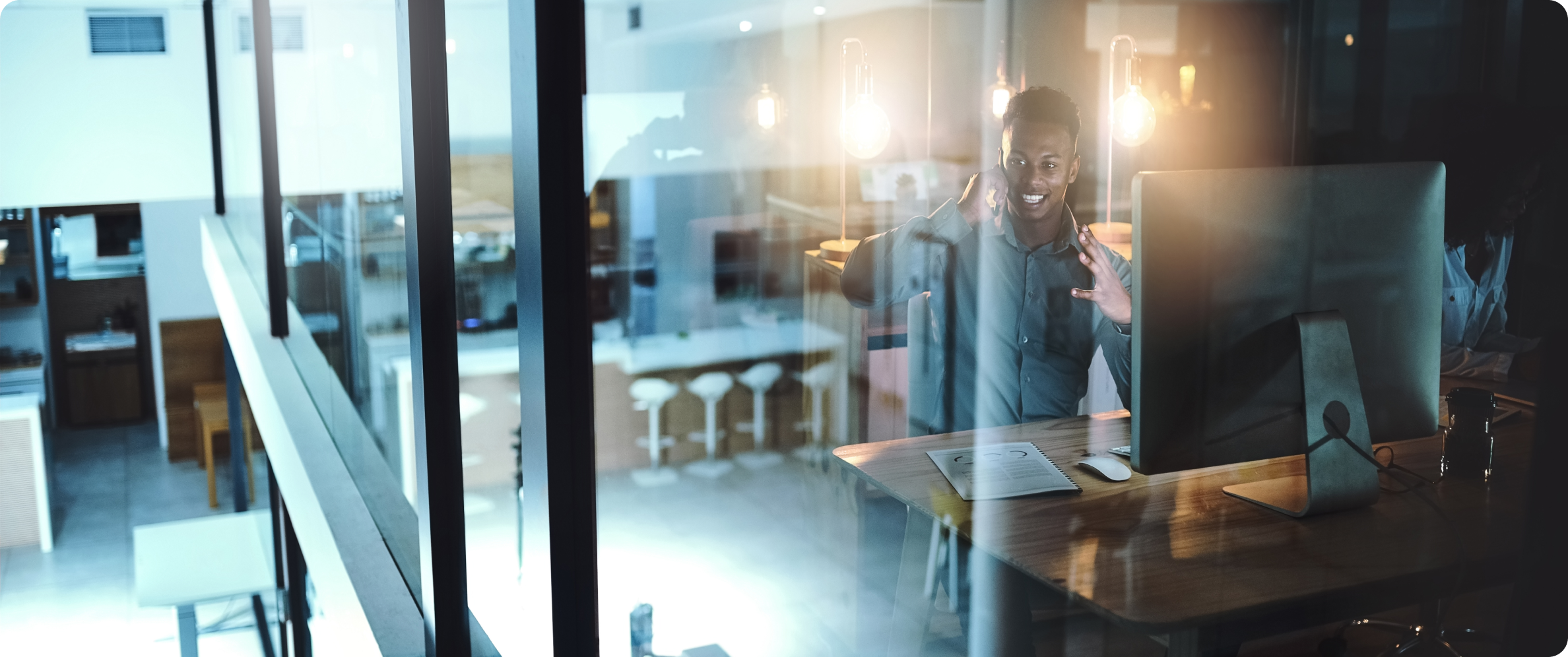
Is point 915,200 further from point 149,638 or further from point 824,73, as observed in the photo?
point 149,638

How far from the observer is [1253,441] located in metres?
1.03

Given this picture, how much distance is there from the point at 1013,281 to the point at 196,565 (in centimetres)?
556

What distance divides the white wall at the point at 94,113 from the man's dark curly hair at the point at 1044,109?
327 inches

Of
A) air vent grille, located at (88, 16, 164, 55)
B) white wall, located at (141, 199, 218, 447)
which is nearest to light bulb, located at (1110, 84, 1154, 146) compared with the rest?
air vent grille, located at (88, 16, 164, 55)

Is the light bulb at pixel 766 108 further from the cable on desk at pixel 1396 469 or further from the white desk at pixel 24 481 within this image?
the white desk at pixel 24 481

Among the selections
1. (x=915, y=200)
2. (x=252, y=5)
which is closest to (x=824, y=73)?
(x=915, y=200)

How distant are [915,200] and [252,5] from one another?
406 cm

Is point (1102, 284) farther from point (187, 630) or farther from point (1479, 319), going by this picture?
point (187, 630)

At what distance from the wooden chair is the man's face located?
25.7ft

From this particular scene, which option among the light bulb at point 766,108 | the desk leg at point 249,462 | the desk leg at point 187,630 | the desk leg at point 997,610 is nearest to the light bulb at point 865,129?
the light bulb at point 766,108

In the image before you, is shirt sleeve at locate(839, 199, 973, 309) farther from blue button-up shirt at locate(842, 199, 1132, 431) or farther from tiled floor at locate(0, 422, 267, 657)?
tiled floor at locate(0, 422, 267, 657)

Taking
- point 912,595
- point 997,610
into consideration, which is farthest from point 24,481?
point 997,610

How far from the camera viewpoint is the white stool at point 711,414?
1.44 meters

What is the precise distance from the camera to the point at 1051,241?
1233 mm
